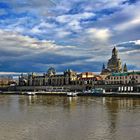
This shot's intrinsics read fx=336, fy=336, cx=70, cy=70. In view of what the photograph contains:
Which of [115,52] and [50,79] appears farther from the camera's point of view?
[115,52]

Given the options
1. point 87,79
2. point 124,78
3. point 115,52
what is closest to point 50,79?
point 87,79

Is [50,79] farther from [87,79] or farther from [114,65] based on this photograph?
[114,65]

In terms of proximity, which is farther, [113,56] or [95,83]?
[113,56]

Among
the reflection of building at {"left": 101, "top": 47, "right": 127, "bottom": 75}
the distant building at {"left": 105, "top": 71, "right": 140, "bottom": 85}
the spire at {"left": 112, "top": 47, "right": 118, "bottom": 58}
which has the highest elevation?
the spire at {"left": 112, "top": 47, "right": 118, "bottom": 58}

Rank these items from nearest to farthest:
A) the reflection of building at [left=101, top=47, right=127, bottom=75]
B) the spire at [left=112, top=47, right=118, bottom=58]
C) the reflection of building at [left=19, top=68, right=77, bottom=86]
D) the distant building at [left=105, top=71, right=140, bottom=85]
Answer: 1. the distant building at [left=105, top=71, right=140, bottom=85]
2. the reflection of building at [left=19, top=68, right=77, bottom=86]
3. the reflection of building at [left=101, top=47, right=127, bottom=75]
4. the spire at [left=112, top=47, right=118, bottom=58]

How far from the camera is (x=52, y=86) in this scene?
15938cm

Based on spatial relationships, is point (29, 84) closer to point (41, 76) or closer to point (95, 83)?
point (41, 76)

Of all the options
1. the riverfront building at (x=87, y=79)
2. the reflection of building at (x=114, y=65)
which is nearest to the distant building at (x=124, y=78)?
the riverfront building at (x=87, y=79)

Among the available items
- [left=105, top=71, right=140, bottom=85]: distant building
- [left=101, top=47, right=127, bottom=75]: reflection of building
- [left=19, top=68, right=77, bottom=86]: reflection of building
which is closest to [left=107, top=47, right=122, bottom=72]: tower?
[left=101, top=47, right=127, bottom=75]: reflection of building

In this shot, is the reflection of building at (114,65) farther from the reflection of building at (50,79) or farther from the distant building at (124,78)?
the distant building at (124,78)

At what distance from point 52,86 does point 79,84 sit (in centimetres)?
1594

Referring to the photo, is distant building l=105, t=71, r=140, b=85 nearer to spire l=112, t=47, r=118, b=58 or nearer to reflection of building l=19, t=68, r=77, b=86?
reflection of building l=19, t=68, r=77, b=86

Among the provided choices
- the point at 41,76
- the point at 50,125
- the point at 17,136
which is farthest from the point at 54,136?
the point at 41,76

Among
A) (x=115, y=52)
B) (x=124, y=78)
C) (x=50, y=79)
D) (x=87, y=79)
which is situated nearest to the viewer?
(x=124, y=78)
